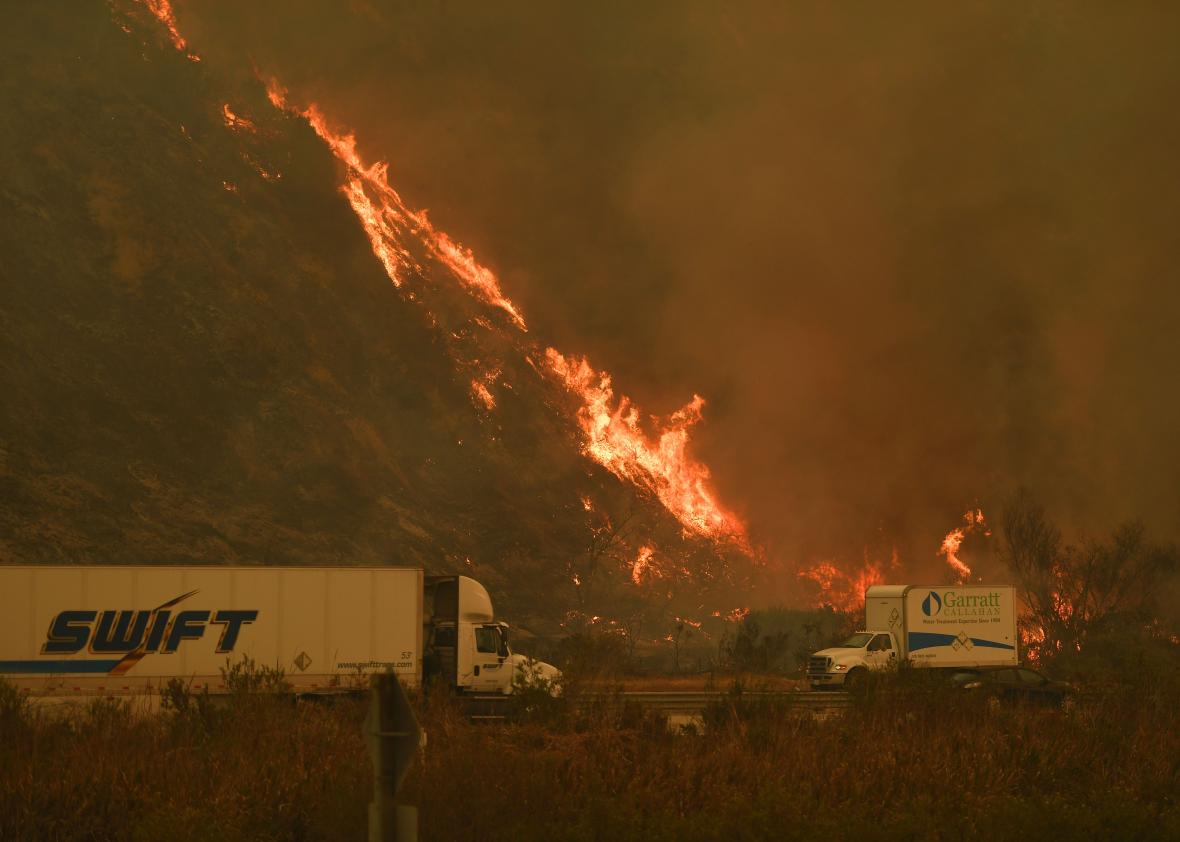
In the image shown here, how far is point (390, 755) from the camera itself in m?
8.27

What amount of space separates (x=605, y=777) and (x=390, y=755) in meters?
7.03

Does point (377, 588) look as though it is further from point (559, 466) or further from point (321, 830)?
point (559, 466)

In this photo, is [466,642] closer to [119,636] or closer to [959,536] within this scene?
[119,636]

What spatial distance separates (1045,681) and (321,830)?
2720 centimetres

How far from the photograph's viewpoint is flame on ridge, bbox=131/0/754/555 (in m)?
82.8

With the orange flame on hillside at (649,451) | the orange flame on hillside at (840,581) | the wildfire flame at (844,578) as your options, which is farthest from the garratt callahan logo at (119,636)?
the wildfire flame at (844,578)

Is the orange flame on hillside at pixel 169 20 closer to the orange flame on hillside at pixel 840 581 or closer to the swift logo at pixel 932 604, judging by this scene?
the orange flame on hillside at pixel 840 581

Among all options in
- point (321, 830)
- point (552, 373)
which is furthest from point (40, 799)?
point (552, 373)

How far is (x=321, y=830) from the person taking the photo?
12.1 meters

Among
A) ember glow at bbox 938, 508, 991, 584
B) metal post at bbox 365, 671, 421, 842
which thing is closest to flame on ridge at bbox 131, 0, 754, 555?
ember glow at bbox 938, 508, 991, 584

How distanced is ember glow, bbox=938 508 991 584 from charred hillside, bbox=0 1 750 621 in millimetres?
15736

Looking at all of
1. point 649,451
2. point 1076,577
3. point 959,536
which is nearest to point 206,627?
point 1076,577

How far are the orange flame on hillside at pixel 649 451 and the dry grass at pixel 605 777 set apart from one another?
6264cm

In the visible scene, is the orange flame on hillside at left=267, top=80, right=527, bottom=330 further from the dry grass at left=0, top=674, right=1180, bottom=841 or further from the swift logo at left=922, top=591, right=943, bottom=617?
the dry grass at left=0, top=674, right=1180, bottom=841
